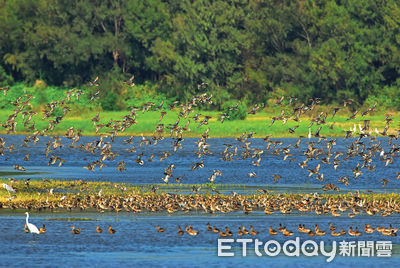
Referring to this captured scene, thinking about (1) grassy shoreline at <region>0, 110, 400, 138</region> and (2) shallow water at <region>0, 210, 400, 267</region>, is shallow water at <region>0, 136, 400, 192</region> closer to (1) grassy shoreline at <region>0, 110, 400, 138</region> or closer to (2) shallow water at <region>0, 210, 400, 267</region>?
(1) grassy shoreline at <region>0, 110, 400, 138</region>

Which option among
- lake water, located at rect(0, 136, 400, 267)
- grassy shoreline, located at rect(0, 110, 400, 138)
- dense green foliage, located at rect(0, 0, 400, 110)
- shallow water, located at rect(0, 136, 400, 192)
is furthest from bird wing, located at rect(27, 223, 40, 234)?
dense green foliage, located at rect(0, 0, 400, 110)

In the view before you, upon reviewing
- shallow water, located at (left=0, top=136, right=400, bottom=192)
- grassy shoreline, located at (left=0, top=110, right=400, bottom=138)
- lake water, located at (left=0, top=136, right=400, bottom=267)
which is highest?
lake water, located at (left=0, top=136, right=400, bottom=267)

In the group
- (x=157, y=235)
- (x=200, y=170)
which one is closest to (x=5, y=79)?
(x=200, y=170)

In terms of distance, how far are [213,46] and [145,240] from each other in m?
68.8

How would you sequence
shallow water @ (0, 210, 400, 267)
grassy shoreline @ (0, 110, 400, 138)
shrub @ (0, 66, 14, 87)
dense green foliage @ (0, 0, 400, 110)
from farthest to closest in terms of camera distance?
shrub @ (0, 66, 14, 87) < dense green foliage @ (0, 0, 400, 110) < grassy shoreline @ (0, 110, 400, 138) < shallow water @ (0, 210, 400, 267)

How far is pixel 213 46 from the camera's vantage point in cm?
10019

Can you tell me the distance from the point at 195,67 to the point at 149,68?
12.5m

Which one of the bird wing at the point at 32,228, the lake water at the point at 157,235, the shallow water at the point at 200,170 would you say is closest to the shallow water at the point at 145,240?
the lake water at the point at 157,235

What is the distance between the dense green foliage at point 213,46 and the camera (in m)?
96.2

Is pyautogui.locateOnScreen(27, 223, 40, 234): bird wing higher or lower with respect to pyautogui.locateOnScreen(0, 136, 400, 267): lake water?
higher

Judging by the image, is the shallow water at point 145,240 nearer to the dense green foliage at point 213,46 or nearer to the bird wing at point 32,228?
the bird wing at point 32,228

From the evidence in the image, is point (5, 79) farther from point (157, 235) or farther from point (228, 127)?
point (157, 235)

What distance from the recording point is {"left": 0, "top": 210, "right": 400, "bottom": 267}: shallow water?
29.2 metres

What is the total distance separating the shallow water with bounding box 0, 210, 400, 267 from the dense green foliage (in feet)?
199
